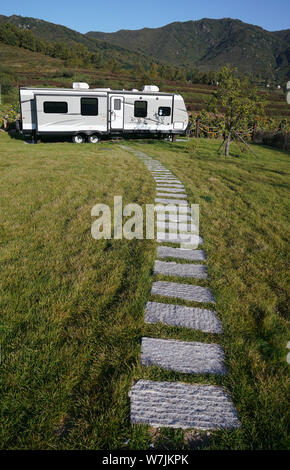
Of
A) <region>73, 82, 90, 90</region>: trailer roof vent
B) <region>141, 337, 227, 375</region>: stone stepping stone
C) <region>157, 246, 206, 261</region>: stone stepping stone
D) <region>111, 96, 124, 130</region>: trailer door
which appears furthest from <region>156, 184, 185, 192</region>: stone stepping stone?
<region>73, 82, 90, 90</region>: trailer roof vent

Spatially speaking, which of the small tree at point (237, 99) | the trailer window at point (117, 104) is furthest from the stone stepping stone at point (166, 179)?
the trailer window at point (117, 104)

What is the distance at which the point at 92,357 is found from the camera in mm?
1974

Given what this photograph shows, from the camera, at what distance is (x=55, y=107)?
1334cm

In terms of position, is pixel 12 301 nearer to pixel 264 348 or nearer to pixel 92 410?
pixel 92 410

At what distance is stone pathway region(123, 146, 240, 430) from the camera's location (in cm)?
164

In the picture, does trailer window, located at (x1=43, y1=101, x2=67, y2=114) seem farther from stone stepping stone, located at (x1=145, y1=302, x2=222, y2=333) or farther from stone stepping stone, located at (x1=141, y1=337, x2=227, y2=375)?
stone stepping stone, located at (x1=141, y1=337, x2=227, y2=375)

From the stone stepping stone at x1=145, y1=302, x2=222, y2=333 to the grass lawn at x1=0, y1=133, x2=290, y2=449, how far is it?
0.07m

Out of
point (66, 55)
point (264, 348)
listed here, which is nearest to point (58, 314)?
point (264, 348)

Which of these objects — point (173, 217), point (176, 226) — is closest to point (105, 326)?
point (176, 226)

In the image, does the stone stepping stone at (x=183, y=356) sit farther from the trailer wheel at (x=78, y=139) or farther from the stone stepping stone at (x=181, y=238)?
the trailer wheel at (x=78, y=139)

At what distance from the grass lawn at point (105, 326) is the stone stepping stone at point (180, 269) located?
0.11 metres

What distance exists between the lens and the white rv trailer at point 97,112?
13211 millimetres

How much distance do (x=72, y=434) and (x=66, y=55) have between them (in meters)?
75.1

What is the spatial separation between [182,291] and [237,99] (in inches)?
413
